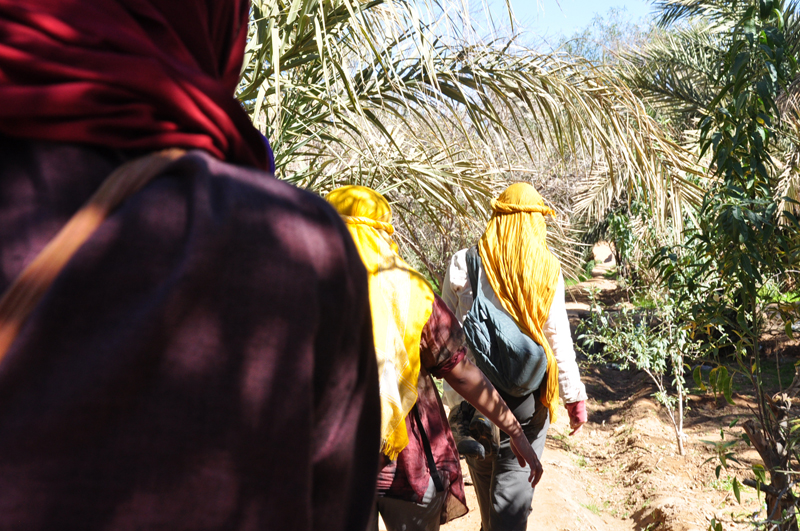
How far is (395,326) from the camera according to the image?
6.61 ft

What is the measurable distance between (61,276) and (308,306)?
175 mm

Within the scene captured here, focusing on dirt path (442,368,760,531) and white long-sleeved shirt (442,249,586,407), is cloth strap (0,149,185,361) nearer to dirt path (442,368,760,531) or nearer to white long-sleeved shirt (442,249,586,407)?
white long-sleeved shirt (442,249,586,407)

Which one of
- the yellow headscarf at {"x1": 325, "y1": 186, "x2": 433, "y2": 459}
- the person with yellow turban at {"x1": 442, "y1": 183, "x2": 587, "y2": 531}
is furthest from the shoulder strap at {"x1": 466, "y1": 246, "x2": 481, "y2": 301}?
the yellow headscarf at {"x1": 325, "y1": 186, "x2": 433, "y2": 459}

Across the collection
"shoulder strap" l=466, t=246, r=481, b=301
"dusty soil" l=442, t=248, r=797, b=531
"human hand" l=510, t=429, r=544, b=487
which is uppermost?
"shoulder strap" l=466, t=246, r=481, b=301

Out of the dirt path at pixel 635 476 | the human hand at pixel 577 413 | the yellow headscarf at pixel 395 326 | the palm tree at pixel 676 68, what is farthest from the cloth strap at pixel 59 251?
the palm tree at pixel 676 68

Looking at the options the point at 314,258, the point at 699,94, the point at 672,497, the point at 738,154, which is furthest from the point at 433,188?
the point at 699,94

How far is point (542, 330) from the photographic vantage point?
3.10 metres

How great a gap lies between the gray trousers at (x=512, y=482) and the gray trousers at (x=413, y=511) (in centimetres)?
73

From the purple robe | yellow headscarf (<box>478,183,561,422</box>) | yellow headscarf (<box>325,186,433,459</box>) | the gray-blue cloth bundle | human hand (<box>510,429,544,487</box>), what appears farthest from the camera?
yellow headscarf (<box>478,183,561,422</box>)

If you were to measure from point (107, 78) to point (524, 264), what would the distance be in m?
2.67

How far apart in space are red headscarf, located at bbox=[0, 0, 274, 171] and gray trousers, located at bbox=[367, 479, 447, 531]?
188 centimetres

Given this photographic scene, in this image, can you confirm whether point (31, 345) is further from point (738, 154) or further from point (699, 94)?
point (699, 94)

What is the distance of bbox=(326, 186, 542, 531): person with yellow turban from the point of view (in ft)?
6.63

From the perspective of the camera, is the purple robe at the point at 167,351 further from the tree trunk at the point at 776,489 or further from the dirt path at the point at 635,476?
the dirt path at the point at 635,476
